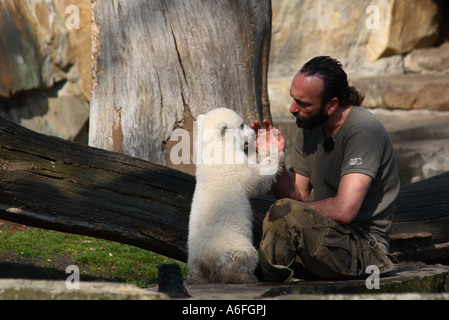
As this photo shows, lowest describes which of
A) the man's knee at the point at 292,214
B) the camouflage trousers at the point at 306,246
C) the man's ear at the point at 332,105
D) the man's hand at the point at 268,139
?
the camouflage trousers at the point at 306,246

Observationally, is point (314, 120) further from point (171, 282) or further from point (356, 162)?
point (171, 282)

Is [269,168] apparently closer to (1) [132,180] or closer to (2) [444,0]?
(1) [132,180]

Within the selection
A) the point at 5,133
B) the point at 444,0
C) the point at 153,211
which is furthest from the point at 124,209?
the point at 444,0

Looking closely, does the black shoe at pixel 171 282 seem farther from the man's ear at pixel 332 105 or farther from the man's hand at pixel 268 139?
the man's ear at pixel 332 105

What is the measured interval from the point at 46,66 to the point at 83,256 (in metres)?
5.91

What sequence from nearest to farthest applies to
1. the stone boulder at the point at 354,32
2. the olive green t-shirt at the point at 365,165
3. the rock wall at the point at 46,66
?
the olive green t-shirt at the point at 365,165 < the rock wall at the point at 46,66 < the stone boulder at the point at 354,32

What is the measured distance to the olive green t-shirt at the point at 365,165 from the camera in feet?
13.8

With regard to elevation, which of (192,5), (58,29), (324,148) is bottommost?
(324,148)

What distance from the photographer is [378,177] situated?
4355mm

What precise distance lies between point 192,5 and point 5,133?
240 cm

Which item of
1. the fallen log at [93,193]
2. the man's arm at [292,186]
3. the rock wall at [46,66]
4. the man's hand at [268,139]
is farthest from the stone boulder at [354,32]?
the man's hand at [268,139]

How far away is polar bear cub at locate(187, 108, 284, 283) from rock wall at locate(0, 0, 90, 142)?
7.06 m
